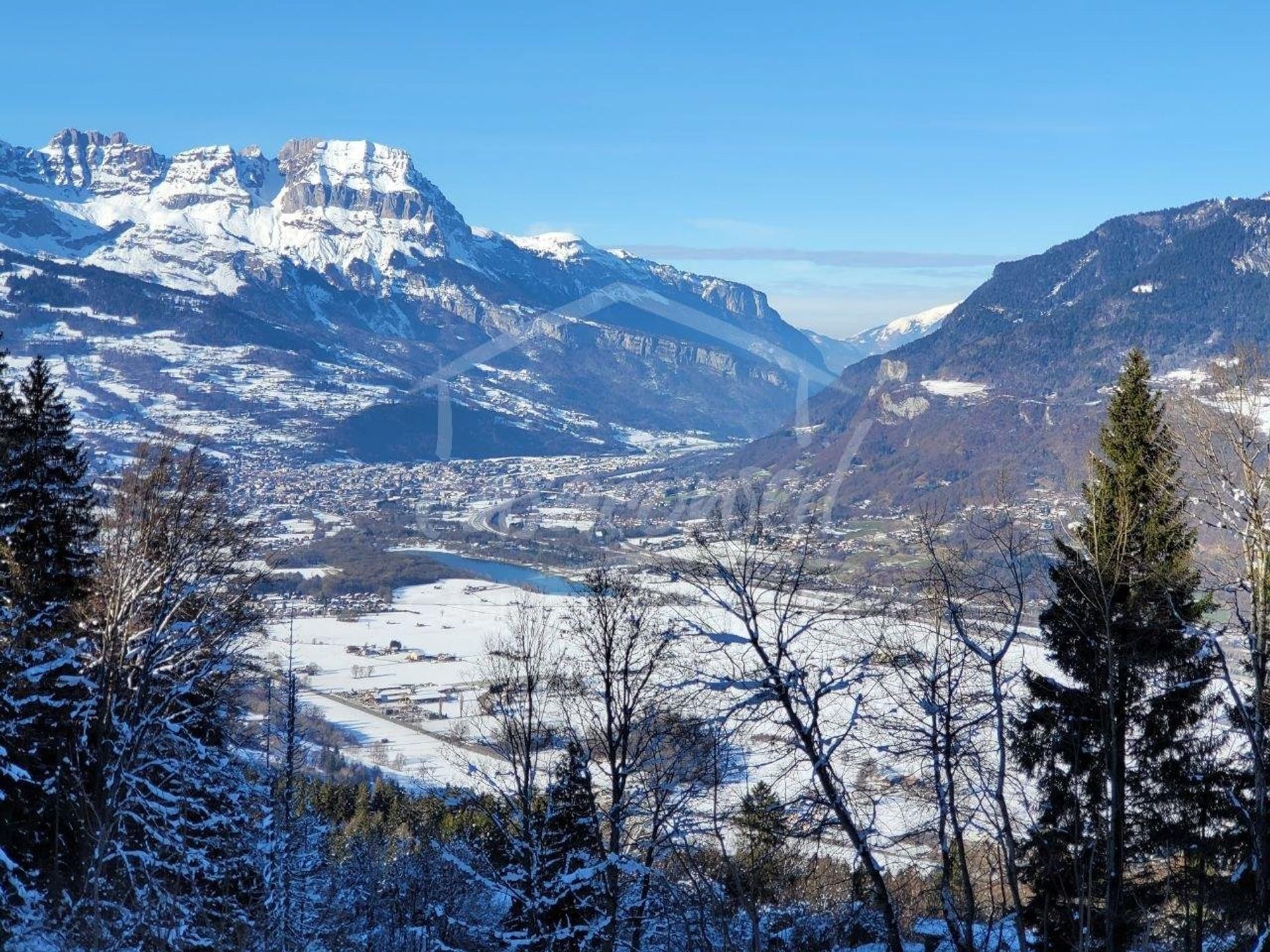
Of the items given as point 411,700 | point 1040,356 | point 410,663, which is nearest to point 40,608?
point 411,700

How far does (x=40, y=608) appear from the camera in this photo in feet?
40.3

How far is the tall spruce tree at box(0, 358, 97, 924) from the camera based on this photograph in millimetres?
11219

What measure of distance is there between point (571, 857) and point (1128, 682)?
6.16 metres

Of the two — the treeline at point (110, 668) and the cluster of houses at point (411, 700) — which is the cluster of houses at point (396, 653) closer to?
the cluster of houses at point (411, 700)

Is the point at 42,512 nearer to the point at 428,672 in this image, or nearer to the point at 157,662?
the point at 157,662

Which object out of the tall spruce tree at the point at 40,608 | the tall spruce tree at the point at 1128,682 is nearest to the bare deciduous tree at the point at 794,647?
the tall spruce tree at the point at 1128,682

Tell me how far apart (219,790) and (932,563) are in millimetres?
9953

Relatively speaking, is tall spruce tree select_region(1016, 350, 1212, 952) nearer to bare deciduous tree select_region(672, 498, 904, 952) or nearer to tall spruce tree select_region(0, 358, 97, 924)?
bare deciduous tree select_region(672, 498, 904, 952)

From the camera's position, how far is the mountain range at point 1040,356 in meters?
104

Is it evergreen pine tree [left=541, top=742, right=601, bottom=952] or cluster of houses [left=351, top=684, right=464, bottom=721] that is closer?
evergreen pine tree [left=541, top=742, right=601, bottom=952]

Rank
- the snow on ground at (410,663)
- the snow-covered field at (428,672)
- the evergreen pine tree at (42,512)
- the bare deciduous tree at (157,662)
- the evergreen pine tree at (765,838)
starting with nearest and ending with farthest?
1. the evergreen pine tree at (765,838)
2. the snow-covered field at (428,672)
3. the bare deciduous tree at (157,662)
4. the evergreen pine tree at (42,512)
5. the snow on ground at (410,663)

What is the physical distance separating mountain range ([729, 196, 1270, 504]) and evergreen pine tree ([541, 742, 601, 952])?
71.3m

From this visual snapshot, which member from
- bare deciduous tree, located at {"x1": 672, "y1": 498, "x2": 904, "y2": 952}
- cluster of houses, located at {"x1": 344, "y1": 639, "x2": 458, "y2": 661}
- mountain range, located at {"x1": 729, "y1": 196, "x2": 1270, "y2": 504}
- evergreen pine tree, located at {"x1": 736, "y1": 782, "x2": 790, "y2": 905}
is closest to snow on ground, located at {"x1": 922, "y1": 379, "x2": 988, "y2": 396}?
mountain range, located at {"x1": 729, "y1": 196, "x2": 1270, "y2": 504}

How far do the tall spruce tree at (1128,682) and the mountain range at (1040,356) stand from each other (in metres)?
70.4
